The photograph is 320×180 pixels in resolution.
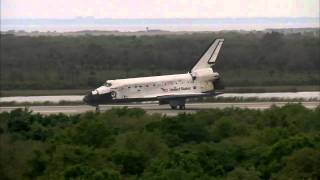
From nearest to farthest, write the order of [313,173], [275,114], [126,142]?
[313,173]
[126,142]
[275,114]

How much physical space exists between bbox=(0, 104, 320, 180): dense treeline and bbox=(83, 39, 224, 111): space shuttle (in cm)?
1137

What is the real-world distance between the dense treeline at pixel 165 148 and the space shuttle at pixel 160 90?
11367mm

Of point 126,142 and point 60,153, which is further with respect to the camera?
point 126,142

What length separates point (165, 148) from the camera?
3195 cm

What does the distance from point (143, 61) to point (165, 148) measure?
51397 mm

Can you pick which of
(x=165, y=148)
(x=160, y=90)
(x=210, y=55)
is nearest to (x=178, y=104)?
(x=160, y=90)

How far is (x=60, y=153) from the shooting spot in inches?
1159

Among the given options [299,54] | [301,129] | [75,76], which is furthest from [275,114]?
[299,54]

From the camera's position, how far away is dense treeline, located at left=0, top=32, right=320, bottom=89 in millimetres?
71125

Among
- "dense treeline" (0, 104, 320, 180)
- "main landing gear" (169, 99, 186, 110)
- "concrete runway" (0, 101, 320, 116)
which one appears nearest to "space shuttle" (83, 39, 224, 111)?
"main landing gear" (169, 99, 186, 110)

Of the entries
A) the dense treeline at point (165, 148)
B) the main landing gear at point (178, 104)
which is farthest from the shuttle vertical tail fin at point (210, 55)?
the dense treeline at point (165, 148)

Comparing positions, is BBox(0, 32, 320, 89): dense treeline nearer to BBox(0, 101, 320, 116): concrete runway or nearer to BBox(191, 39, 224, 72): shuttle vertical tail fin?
BBox(191, 39, 224, 72): shuttle vertical tail fin

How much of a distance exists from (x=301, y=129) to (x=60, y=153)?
33.7 feet

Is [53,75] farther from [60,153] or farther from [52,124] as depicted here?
[60,153]
